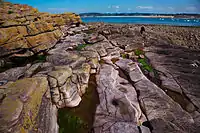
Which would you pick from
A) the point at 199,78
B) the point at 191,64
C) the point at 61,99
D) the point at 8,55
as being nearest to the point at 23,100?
the point at 61,99

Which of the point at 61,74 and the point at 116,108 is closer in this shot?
the point at 116,108

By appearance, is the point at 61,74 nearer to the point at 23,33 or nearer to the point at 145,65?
the point at 23,33

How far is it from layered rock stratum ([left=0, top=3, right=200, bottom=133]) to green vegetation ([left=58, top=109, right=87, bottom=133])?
20 cm

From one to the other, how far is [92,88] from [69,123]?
4889 millimetres

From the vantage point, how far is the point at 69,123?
1135 centimetres

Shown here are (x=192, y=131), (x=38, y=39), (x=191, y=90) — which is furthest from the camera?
(x=38, y=39)

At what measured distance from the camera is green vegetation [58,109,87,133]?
10.9m

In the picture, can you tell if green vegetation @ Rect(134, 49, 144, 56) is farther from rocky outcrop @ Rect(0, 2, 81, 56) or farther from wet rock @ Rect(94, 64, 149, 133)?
rocky outcrop @ Rect(0, 2, 81, 56)

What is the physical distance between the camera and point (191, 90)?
636 inches

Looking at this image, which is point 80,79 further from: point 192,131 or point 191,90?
point 191,90

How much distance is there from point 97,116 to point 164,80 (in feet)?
34.5

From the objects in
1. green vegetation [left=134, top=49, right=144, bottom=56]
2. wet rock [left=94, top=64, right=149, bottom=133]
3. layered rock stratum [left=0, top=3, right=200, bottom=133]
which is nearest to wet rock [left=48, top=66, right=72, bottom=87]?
layered rock stratum [left=0, top=3, right=200, bottom=133]

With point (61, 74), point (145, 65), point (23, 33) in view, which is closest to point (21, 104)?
point (61, 74)

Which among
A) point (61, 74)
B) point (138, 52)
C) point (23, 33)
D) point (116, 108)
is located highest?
point (23, 33)
